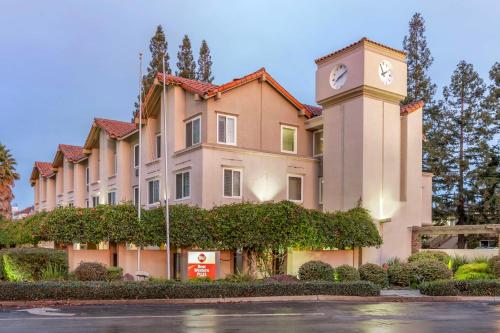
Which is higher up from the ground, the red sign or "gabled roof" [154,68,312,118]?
"gabled roof" [154,68,312,118]

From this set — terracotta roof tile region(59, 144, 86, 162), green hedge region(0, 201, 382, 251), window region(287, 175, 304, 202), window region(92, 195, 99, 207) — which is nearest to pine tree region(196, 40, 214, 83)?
terracotta roof tile region(59, 144, 86, 162)

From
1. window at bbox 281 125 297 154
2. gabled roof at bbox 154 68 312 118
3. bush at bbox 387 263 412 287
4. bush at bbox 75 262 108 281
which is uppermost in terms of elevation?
gabled roof at bbox 154 68 312 118

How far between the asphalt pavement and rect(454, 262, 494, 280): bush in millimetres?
6636

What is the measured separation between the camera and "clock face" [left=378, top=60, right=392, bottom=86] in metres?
29.9

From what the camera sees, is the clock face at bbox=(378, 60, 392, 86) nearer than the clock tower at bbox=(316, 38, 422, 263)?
No

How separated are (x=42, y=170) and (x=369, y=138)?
134 feet

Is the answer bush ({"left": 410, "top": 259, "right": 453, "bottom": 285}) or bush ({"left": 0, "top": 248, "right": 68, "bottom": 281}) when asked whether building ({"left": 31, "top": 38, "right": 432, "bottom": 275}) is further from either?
bush ({"left": 0, "top": 248, "right": 68, "bottom": 281})

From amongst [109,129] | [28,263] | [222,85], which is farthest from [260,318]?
[109,129]

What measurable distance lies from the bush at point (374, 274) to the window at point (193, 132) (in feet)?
37.3

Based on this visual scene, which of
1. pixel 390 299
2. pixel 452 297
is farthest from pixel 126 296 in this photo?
pixel 452 297

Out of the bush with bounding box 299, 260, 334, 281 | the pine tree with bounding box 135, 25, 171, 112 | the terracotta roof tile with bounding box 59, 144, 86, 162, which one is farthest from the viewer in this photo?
the pine tree with bounding box 135, 25, 171, 112

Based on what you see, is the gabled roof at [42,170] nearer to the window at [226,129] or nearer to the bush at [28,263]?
the window at [226,129]

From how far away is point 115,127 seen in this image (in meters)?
40.9

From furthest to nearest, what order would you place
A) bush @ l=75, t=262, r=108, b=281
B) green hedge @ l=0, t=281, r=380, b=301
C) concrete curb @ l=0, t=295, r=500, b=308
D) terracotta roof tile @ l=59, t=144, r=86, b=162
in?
terracotta roof tile @ l=59, t=144, r=86, b=162 < bush @ l=75, t=262, r=108, b=281 < green hedge @ l=0, t=281, r=380, b=301 < concrete curb @ l=0, t=295, r=500, b=308
